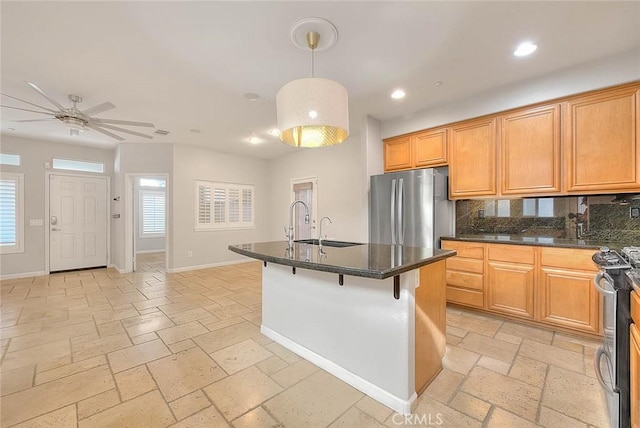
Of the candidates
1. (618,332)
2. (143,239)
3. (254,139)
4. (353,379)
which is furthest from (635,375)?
(143,239)

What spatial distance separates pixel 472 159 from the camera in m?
3.33

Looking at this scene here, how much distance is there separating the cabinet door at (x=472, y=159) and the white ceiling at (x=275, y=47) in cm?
44

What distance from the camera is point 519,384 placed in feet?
6.25

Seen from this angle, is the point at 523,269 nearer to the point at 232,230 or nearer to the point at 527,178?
the point at 527,178

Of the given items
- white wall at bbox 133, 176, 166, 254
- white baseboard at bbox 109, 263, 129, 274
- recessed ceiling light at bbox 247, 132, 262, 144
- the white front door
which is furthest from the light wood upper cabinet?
white wall at bbox 133, 176, 166, 254

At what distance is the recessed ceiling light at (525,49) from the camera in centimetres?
231

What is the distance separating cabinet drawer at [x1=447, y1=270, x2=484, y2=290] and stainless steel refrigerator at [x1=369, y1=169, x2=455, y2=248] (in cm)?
41

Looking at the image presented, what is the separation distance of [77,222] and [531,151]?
8.09 metres

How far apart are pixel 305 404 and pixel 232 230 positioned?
533 centimetres

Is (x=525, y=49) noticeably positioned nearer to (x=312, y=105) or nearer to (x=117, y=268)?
(x=312, y=105)

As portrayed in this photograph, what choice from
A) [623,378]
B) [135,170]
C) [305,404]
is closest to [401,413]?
[305,404]

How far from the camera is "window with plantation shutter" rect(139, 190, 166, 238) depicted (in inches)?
330

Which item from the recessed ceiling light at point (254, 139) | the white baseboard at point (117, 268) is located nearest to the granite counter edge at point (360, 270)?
the recessed ceiling light at point (254, 139)

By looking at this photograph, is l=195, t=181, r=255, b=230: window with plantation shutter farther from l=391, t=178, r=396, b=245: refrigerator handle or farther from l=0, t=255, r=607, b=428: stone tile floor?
l=391, t=178, r=396, b=245: refrigerator handle
